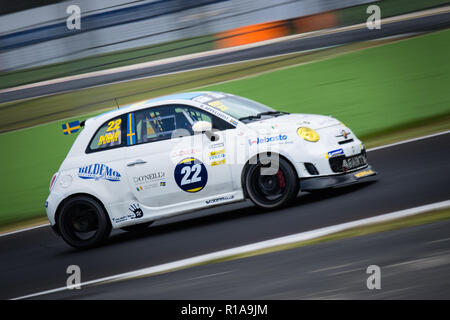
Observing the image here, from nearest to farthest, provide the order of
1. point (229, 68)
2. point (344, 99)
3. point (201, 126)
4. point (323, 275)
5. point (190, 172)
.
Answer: point (323, 275)
point (201, 126)
point (190, 172)
point (344, 99)
point (229, 68)

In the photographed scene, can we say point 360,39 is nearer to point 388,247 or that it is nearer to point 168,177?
point 168,177

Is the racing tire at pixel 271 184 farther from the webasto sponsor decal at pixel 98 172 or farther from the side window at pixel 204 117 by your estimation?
the webasto sponsor decal at pixel 98 172

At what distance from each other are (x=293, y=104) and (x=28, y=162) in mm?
5806

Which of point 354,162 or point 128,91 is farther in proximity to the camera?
point 128,91

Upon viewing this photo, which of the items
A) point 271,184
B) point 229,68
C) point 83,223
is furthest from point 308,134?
point 229,68

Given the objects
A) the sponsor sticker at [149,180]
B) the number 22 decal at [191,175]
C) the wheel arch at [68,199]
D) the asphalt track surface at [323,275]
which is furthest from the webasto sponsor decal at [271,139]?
the wheel arch at [68,199]

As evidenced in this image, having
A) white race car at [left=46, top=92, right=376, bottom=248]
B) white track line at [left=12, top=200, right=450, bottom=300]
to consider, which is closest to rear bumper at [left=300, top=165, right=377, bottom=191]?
white race car at [left=46, top=92, right=376, bottom=248]

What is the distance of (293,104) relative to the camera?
13.6 m

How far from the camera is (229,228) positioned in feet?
25.4

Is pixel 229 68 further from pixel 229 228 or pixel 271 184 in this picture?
pixel 229 228

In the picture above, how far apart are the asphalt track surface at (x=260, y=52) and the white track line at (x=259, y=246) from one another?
10942 millimetres

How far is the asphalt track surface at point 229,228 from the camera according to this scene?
277 inches

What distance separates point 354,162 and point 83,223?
3.56 meters
